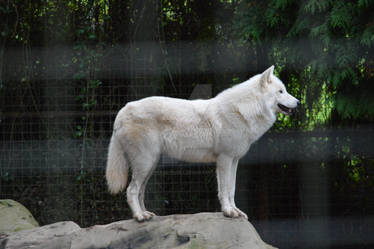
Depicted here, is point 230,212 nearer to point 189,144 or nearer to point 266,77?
point 189,144

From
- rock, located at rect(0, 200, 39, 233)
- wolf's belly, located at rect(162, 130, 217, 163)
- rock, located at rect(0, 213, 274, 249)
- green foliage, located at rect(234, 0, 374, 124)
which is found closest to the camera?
rock, located at rect(0, 213, 274, 249)

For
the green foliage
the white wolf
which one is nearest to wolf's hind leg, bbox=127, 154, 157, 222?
the white wolf

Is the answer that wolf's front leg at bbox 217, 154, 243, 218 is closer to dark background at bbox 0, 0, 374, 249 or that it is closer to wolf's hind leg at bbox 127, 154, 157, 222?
wolf's hind leg at bbox 127, 154, 157, 222

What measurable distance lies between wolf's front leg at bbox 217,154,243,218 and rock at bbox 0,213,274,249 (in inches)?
2.5

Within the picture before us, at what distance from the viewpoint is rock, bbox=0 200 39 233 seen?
3355 millimetres

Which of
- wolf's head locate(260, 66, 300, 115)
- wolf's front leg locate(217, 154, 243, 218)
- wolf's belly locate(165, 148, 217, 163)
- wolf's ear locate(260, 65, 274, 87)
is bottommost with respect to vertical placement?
wolf's front leg locate(217, 154, 243, 218)

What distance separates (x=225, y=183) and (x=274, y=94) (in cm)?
71

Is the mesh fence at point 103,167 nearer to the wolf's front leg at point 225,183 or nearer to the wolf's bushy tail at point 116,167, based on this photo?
the wolf's bushy tail at point 116,167

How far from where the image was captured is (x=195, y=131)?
281 centimetres

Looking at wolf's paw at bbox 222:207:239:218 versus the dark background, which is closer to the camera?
wolf's paw at bbox 222:207:239:218

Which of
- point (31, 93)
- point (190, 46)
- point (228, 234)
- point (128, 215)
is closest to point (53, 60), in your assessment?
point (31, 93)

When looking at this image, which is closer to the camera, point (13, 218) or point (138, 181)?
point (138, 181)

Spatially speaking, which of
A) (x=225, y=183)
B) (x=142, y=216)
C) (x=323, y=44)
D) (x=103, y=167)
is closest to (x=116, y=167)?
(x=142, y=216)

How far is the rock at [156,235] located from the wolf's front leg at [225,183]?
6 cm
